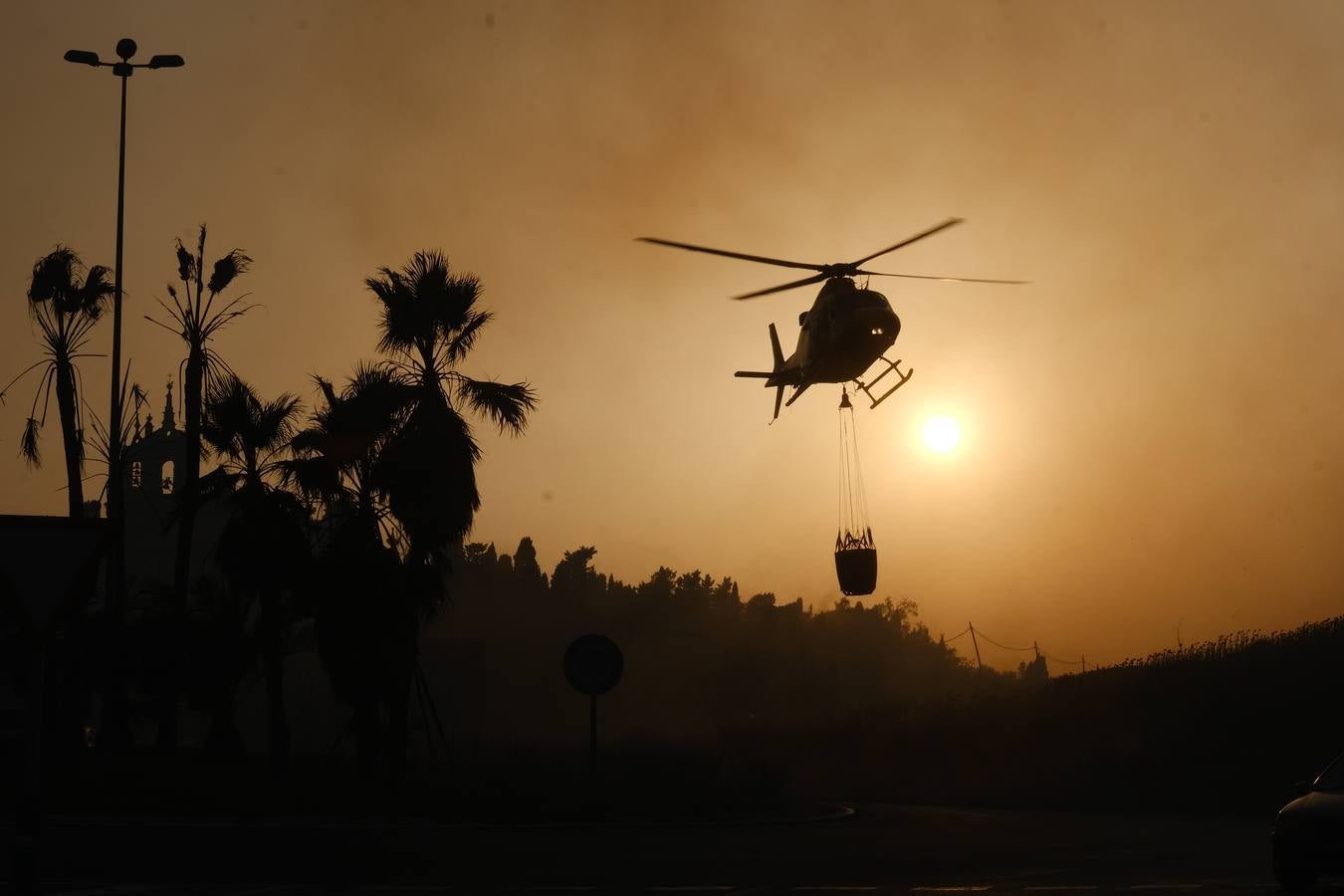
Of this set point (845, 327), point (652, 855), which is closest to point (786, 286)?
point (845, 327)

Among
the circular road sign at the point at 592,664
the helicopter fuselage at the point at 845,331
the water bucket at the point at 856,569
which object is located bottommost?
the circular road sign at the point at 592,664

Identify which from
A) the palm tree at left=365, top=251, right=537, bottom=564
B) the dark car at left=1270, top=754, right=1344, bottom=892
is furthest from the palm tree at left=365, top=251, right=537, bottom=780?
the dark car at left=1270, top=754, right=1344, bottom=892

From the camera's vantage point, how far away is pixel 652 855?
52.4 feet

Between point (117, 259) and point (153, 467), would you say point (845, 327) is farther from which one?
point (153, 467)

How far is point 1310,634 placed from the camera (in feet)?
137

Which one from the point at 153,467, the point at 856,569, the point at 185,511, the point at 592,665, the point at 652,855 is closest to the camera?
the point at 652,855

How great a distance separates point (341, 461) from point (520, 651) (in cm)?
12205

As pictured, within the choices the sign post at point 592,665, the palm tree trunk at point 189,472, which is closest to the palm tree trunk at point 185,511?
the palm tree trunk at point 189,472

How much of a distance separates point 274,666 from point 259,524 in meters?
4.40

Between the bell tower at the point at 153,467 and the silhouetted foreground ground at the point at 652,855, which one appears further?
the bell tower at the point at 153,467

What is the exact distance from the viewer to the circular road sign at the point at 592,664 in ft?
69.3

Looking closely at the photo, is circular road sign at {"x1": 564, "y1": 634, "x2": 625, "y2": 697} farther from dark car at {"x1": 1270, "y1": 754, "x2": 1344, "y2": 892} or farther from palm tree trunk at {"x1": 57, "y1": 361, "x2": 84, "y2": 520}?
palm tree trunk at {"x1": 57, "y1": 361, "x2": 84, "y2": 520}

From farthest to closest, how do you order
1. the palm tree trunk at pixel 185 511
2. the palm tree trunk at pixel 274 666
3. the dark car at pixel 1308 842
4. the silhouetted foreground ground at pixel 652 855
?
the palm tree trunk at pixel 185 511 → the palm tree trunk at pixel 274 666 → the silhouetted foreground ground at pixel 652 855 → the dark car at pixel 1308 842

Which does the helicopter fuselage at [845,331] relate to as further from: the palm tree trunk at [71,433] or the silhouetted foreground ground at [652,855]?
the palm tree trunk at [71,433]
